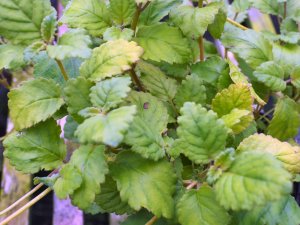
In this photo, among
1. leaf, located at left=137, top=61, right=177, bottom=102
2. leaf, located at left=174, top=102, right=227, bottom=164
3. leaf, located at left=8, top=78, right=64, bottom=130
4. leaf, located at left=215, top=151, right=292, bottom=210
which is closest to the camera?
leaf, located at left=215, top=151, right=292, bottom=210

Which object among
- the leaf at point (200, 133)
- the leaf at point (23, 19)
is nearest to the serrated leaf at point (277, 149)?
the leaf at point (200, 133)

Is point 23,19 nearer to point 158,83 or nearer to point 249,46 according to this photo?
point 158,83

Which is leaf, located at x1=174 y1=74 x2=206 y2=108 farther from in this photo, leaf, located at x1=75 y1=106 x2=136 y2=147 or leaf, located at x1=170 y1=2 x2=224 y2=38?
leaf, located at x1=75 y1=106 x2=136 y2=147

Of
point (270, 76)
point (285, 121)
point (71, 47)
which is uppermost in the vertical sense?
point (71, 47)

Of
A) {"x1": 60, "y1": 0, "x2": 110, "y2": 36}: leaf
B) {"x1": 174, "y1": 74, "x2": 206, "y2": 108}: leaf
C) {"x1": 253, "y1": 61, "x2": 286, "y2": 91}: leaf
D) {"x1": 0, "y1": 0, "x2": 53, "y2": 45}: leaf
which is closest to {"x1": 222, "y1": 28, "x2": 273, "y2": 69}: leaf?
{"x1": 253, "y1": 61, "x2": 286, "y2": 91}: leaf

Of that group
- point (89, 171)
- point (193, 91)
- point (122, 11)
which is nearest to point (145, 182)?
point (89, 171)

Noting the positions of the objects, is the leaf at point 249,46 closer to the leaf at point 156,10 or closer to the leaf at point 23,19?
the leaf at point 156,10
